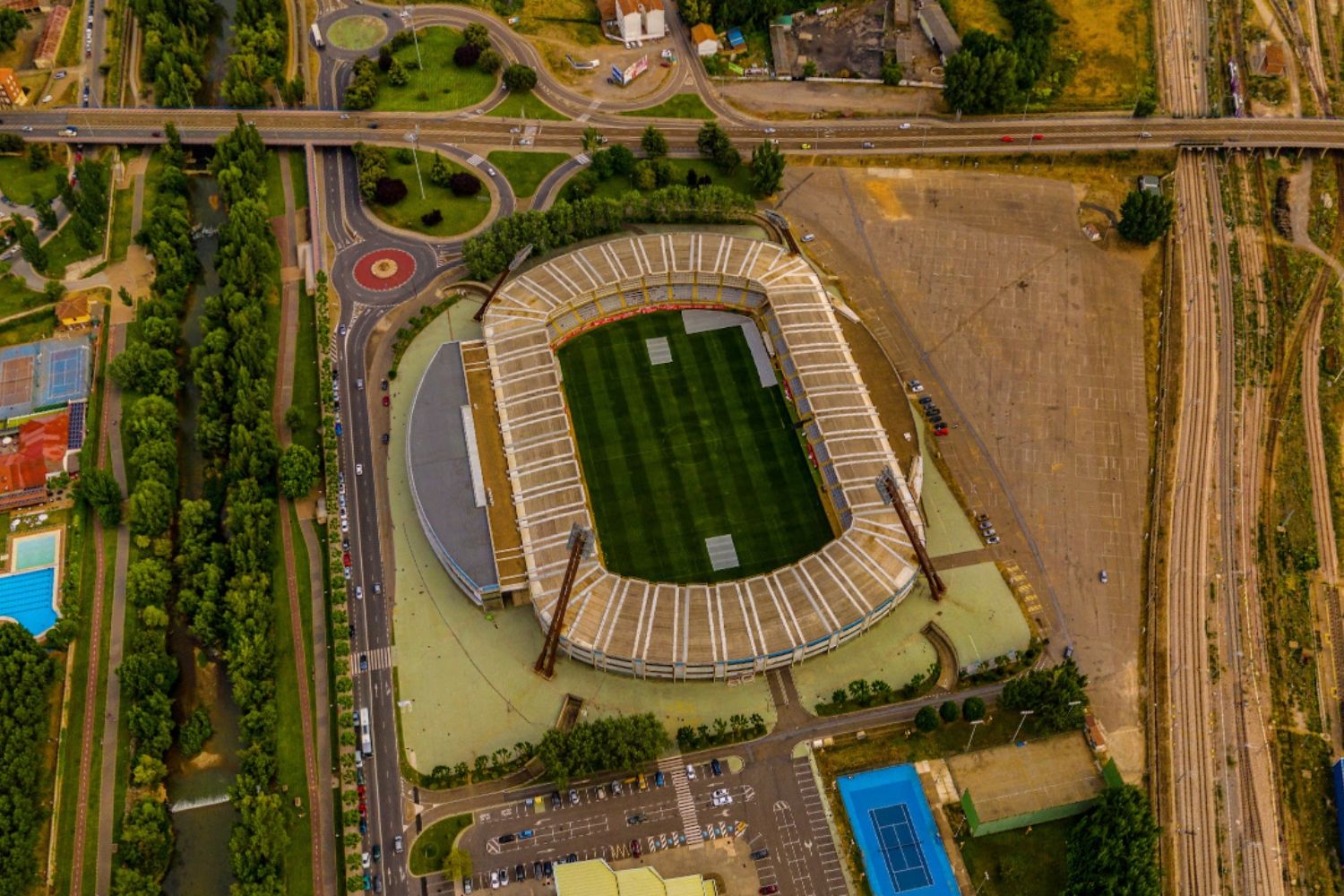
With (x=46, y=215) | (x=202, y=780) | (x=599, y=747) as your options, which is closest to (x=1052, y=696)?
(x=599, y=747)

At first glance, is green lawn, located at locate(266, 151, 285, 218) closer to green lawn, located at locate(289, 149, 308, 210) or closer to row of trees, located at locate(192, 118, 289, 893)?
green lawn, located at locate(289, 149, 308, 210)

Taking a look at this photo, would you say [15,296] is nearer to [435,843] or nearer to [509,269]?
[509,269]

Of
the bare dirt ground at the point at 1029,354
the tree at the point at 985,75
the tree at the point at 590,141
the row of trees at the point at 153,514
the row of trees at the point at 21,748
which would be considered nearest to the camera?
the row of trees at the point at 21,748


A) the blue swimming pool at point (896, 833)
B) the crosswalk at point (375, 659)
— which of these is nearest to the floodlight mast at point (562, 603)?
the crosswalk at point (375, 659)

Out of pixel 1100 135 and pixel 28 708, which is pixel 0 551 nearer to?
pixel 28 708

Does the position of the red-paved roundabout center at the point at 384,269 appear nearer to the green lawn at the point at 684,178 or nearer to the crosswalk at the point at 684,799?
the green lawn at the point at 684,178

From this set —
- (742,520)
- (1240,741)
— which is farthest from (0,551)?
(1240,741)
